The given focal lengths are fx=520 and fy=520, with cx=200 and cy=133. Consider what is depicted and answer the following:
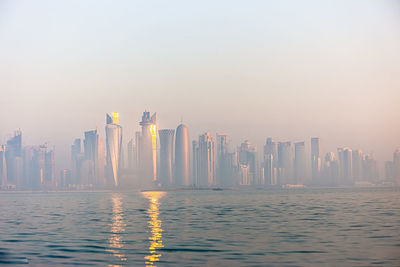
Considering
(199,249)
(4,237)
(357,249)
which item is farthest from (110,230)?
(357,249)

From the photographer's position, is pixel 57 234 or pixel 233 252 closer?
pixel 233 252

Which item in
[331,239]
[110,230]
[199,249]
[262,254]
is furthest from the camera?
[110,230]

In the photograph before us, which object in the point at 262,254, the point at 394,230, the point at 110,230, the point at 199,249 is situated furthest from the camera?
the point at 110,230

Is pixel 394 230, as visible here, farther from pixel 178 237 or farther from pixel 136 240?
pixel 136 240

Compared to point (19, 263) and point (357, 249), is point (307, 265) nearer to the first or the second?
point (357, 249)

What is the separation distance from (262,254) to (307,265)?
5.39 m

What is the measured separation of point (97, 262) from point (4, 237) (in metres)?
21.8

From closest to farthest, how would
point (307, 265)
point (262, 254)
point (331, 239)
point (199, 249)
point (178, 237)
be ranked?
point (307, 265) < point (262, 254) < point (199, 249) < point (331, 239) < point (178, 237)

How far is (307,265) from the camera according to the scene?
31578mm

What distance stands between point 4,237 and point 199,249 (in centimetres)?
2226

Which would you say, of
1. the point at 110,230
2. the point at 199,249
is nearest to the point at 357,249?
the point at 199,249

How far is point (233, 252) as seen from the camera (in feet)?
125

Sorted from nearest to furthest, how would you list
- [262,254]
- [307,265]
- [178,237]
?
1. [307,265]
2. [262,254]
3. [178,237]

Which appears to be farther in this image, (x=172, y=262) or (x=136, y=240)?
(x=136, y=240)
